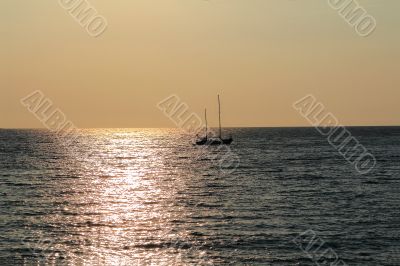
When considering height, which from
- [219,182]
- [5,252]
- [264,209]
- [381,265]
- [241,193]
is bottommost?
[381,265]

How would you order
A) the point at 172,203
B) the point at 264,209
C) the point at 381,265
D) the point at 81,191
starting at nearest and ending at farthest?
the point at 381,265 < the point at 264,209 < the point at 172,203 < the point at 81,191

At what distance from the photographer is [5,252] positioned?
41.4m

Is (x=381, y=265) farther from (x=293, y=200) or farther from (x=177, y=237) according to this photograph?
(x=293, y=200)

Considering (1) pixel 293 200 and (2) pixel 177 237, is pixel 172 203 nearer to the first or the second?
(1) pixel 293 200

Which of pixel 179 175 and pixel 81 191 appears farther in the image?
pixel 179 175

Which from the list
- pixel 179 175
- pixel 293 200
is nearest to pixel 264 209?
pixel 293 200

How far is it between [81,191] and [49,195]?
5.91 m

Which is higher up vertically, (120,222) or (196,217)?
(196,217)

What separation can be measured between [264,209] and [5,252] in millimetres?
28198

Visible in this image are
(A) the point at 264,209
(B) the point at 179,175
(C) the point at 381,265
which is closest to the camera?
(C) the point at 381,265

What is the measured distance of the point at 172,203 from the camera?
6638 centimetres

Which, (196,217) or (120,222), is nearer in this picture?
(120,222)

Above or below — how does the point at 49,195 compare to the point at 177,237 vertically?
above

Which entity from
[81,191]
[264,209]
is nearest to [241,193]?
[264,209]
